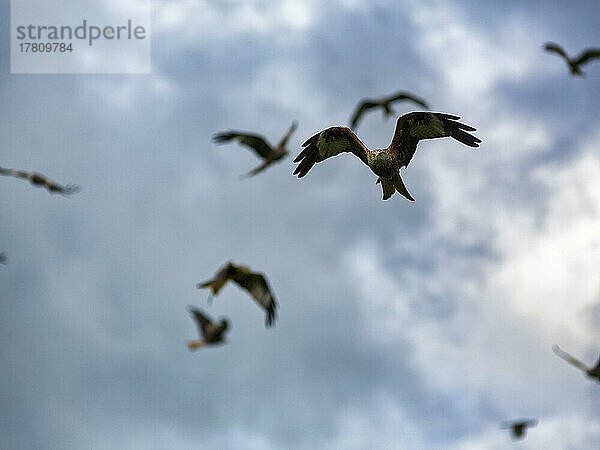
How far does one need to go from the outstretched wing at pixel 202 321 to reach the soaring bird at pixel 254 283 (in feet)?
3.84

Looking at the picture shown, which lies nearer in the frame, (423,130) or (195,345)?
(195,345)

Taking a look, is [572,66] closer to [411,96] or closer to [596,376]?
[411,96]

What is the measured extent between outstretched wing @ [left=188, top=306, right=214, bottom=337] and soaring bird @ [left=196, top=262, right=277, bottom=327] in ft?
3.84

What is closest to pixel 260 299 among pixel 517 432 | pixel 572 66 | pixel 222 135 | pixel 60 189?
pixel 222 135

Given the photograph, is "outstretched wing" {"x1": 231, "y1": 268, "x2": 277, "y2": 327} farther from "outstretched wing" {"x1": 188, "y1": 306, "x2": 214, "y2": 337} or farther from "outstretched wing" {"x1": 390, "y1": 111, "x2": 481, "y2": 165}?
"outstretched wing" {"x1": 390, "y1": 111, "x2": 481, "y2": 165}

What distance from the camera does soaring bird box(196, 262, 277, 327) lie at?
19094 millimetres

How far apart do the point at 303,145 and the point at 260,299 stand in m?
11.5

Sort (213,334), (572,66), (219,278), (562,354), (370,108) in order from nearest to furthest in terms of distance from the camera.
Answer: (562,354) < (213,334) < (219,278) < (572,66) < (370,108)

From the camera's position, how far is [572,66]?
2167 centimetres

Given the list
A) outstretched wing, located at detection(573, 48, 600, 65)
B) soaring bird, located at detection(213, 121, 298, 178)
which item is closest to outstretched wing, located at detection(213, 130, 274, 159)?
soaring bird, located at detection(213, 121, 298, 178)

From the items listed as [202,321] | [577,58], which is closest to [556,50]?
[577,58]

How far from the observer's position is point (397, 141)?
29000 mm

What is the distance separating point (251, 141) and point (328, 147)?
10.0 m

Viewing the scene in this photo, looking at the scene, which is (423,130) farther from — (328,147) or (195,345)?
(195,345)
